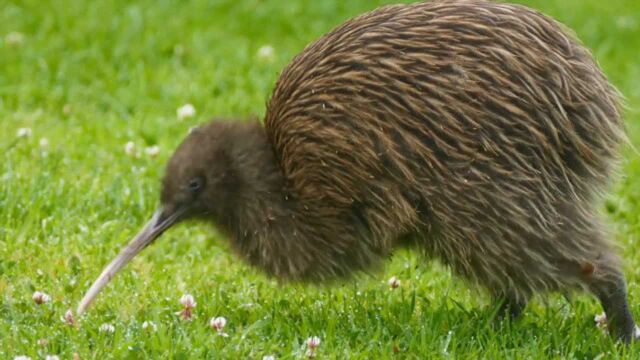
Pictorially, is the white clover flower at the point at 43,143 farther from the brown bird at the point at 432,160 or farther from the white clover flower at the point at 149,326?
the white clover flower at the point at 149,326

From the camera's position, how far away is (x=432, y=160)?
16.3ft

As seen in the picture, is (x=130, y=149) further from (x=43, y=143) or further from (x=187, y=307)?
(x=187, y=307)

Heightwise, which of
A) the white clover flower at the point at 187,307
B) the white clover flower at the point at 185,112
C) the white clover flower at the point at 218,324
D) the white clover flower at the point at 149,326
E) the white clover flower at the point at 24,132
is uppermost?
the white clover flower at the point at 218,324

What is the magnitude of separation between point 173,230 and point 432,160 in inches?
81.2

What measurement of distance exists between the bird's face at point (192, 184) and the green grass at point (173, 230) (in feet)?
0.85

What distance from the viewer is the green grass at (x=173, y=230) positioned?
5.01 meters

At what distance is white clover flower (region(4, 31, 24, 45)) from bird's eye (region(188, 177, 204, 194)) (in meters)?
4.32

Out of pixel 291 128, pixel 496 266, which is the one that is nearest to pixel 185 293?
pixel 291 128

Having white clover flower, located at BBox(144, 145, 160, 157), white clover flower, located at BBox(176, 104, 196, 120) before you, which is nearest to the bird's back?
white clover flower, located at BBox(144, 145, 160, 157)

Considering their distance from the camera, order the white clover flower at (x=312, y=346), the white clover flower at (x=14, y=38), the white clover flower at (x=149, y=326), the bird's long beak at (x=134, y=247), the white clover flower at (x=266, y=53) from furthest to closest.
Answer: the white clover flower at (x=266, y=53)
the white clover flower at (x=14, y=38)
the bird's long beak at (x=134, y=247)
the white clover flower at (x=149, y=326)
the white clover flower at (x=312, y=346)

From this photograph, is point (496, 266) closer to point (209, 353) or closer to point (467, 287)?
point (467, 287)

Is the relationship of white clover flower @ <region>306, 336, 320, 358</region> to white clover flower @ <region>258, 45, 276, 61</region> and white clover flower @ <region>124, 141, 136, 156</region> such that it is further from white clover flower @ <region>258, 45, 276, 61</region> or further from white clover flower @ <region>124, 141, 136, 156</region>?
white clover flower @ <region>258, 45, 276, 61</region>

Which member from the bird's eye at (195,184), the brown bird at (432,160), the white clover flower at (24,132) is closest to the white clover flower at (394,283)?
the brown bird at (432,160)

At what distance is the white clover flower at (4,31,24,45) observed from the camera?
9203 millimetres
